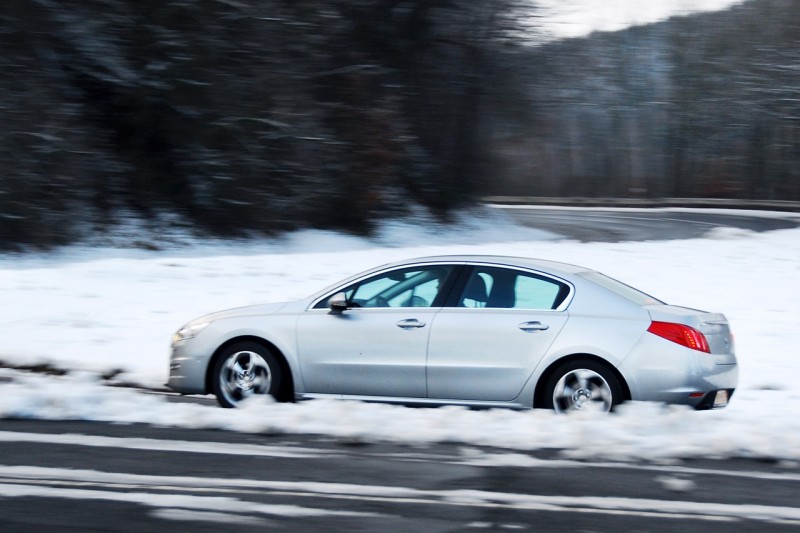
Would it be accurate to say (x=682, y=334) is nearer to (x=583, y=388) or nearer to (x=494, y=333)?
(x=583, y=388)

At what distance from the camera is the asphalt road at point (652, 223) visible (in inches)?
1204

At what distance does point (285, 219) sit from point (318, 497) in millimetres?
16729

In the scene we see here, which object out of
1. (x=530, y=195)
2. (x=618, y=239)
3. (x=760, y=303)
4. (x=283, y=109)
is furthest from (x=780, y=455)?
(x=530, y=195)

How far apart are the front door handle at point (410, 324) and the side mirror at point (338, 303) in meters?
0.50

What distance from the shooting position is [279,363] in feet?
29.7

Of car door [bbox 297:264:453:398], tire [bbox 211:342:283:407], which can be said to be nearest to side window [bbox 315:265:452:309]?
car door [bbox 297:264:453:398]

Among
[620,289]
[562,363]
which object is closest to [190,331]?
[562,363]

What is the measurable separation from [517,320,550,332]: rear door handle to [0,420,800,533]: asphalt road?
1312 millimetres

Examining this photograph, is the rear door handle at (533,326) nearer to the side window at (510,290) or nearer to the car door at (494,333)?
the car door at (494,333)

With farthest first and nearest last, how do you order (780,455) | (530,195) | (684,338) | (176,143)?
(530,195)
(176,143)
(684,338)
(780,455)

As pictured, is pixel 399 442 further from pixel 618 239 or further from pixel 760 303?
pixel 618 239

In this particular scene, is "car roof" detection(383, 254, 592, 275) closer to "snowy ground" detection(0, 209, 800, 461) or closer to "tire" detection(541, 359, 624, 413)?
"tire" detection(541, 359, 624, 413)

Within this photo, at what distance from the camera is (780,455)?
23.8 ft

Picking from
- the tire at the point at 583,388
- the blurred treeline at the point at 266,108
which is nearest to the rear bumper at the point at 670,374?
the tire at the point at 583,388
